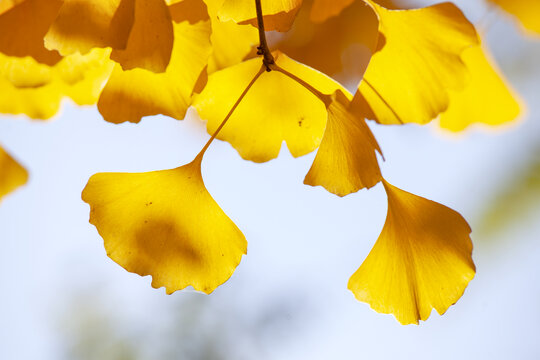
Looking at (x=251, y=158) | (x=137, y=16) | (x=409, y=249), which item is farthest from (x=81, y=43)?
(x=409, y=249)

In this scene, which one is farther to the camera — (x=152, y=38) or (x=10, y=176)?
(x=10, y=176)

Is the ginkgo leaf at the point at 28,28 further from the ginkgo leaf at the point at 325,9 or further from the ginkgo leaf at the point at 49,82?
the ginkgo leaf at the point at 325,9

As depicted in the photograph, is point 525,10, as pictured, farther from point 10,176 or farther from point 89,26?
point 10,176

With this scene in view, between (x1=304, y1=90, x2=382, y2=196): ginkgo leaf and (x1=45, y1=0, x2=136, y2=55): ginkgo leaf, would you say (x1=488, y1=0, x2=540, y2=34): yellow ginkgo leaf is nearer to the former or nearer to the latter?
(x1=304, y1=90, x2=382, y2=196): ginkgo leaf

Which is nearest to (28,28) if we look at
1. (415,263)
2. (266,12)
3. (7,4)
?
(7,4)

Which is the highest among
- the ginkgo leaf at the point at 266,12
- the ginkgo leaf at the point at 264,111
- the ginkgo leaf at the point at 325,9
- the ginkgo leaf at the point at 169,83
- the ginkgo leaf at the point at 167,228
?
the ginkgo leaf at the point at 266,12

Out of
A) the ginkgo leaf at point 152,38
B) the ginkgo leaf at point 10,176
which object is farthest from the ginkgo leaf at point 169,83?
the ginkgo leaf at point 10,176
